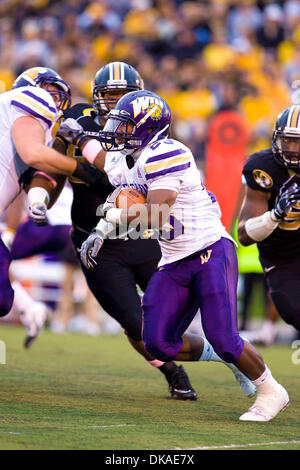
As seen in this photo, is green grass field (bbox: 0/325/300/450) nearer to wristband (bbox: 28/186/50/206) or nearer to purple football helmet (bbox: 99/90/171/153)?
wristband (bbox: 28/186/50/206)

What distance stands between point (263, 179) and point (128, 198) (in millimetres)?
943

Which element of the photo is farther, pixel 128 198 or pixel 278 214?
pixel 278 214

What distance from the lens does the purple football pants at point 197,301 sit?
4.08m

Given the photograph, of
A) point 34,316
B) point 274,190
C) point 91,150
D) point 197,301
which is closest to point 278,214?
point 274,190

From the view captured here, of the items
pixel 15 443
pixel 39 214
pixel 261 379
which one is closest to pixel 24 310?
pixel 39 214

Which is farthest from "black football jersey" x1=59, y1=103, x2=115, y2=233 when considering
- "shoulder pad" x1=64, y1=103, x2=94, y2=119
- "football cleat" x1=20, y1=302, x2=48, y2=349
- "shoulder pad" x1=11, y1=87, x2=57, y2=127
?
"football cleat" x1=20, y1=302, x2=48, y2=349

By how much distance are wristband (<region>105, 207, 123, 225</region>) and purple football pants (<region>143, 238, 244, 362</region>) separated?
41 centimetres

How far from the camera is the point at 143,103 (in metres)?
4.23

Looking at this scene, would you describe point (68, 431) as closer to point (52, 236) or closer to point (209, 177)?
point (52, 236)

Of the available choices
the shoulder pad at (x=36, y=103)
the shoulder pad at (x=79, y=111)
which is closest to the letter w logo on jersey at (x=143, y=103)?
the shoulder pad at (x=36, y=103)

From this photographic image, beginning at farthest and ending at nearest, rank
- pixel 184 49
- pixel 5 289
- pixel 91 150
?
pixel 184 49
pixel 91 150
pixel 5 289

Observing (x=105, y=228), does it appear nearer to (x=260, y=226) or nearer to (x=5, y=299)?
(x=5, y=299)

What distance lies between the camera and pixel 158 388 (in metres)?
5.52

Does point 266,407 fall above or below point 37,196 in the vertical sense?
below
